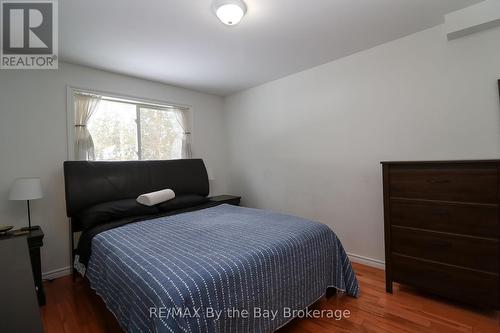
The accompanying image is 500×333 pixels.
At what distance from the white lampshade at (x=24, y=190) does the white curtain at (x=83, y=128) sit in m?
0.62

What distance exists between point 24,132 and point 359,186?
12.3ft

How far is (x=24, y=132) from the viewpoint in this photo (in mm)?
2512

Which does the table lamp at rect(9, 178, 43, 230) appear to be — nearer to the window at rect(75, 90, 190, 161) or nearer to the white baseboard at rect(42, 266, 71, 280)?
the window at rect(75, 90, 190, 161)

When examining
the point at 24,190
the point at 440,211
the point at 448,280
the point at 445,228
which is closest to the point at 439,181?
the point at 440,211

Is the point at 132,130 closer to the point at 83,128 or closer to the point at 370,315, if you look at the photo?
the point at 83,128

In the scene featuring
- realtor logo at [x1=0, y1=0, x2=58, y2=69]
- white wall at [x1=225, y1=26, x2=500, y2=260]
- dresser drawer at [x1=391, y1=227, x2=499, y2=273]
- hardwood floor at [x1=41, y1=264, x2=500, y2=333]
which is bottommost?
hardwood floor at [x1=41, y1=264, x2=500, y2=333]

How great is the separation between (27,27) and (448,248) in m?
4.01

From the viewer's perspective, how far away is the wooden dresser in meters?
1.72

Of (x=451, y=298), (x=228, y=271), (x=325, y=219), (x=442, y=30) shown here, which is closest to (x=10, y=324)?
(x=228, y=271)

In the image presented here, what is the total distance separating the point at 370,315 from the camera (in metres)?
1.88

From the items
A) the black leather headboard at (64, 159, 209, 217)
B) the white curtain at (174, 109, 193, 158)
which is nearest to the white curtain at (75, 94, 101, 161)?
the black leather headboard at (64, 159, 209, 217)

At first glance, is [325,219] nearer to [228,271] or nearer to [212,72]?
[228,271]

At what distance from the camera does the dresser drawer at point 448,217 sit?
5.66 ft

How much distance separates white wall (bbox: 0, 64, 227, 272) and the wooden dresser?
3510 millimetres
